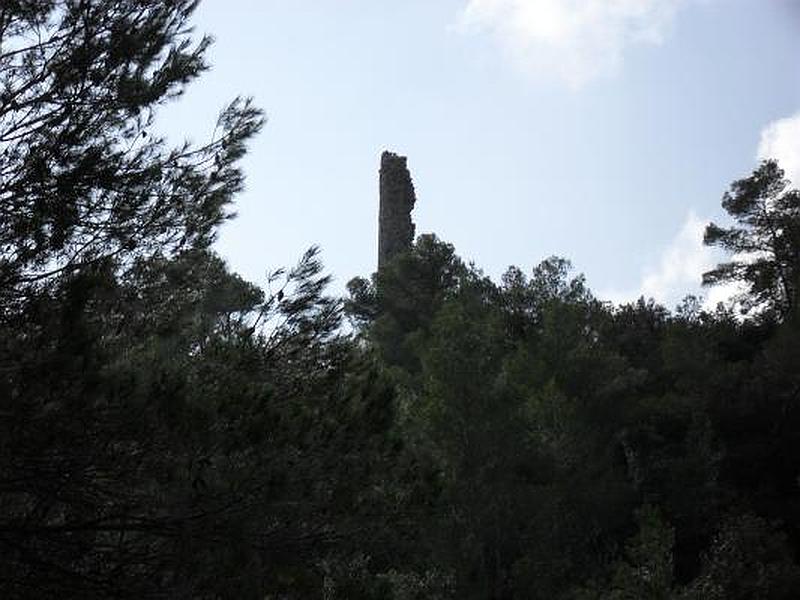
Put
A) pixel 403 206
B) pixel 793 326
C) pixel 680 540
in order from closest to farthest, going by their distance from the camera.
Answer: pixel 680 540 → pixel 793 326 → pixel 403 206

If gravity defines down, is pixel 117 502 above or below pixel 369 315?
below

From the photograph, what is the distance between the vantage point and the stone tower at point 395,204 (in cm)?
3284

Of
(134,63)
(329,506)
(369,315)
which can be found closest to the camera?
(134,63)

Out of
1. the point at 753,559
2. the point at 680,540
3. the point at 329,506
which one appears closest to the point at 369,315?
the point at 680,540

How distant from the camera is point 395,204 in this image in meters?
33.1

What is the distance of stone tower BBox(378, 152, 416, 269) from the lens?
3284 centimetres

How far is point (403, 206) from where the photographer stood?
3309 centimetres

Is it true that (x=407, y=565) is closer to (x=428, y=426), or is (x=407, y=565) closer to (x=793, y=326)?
(x=428, y=426)

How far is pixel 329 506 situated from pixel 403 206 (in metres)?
27.6

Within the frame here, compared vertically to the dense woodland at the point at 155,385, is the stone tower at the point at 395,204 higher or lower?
higher

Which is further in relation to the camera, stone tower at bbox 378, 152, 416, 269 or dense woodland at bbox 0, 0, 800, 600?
stone tower at bbox 378, 152, 416, 269

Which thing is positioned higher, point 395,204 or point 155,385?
point 395,204

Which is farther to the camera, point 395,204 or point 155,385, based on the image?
point 395,204

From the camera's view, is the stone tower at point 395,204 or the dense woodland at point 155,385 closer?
the dense woodland at point 155,385
